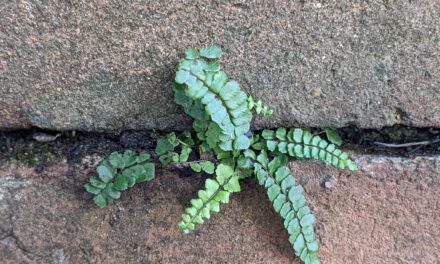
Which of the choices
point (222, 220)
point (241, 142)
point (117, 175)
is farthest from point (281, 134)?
point (117, 175)

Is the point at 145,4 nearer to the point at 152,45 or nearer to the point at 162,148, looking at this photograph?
the point at 152,45

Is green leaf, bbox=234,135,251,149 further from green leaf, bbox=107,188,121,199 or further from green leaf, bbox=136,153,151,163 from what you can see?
green leaf, bbox=107,188,121,199

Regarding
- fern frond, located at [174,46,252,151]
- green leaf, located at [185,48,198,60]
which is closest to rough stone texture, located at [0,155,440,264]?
fern frond, located at [174,46,252,151]

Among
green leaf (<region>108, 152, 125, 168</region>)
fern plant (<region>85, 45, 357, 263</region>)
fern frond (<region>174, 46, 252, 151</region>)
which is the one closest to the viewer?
fern frond (<region>174, 46, 252, 151</region>)

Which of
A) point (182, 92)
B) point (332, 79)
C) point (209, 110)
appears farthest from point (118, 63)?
point (332, 79)

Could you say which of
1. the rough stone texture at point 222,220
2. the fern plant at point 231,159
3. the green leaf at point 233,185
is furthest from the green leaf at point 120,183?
the green leaf at point 233,185

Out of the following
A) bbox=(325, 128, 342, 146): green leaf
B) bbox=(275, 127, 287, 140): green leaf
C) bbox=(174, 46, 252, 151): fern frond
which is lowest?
bbox=(325, 128, 342, 146): green leaf

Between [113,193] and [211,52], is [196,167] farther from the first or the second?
[211,52]

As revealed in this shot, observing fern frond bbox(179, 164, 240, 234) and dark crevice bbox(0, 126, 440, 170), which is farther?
dark crevice bbox(0, 126, 440, 170)

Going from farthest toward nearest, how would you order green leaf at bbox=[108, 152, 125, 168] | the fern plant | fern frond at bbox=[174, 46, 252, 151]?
green leaf at bbox=[108, 152, 125, 168] → the fern plant → fern frond at bbox=[174, 46, 252, 151]
